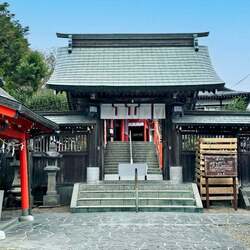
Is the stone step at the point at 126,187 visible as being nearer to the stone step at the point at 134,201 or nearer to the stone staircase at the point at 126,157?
the stone step at the point at 134,201

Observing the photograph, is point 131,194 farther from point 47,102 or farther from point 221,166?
point 47,102

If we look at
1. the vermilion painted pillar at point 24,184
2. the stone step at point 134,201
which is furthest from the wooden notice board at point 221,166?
the vermilion painted pillar at point 24,184

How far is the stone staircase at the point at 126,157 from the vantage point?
61.0ft

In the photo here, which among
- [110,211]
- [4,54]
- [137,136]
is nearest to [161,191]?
[110,211]

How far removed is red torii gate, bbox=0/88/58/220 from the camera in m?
8.29

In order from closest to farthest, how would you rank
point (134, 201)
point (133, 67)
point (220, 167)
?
point (134, 201)
point (220, 167)
point (133, 67)

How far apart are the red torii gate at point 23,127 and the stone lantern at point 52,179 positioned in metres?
2.62

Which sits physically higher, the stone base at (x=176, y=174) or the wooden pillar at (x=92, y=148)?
the wooden pillar at (x=92, y=148)

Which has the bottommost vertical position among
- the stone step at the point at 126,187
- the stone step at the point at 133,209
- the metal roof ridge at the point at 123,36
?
the stone step at the point at 133,209

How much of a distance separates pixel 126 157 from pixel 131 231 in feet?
40.3

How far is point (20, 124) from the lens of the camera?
10.3 m

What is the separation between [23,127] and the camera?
10.8 metres

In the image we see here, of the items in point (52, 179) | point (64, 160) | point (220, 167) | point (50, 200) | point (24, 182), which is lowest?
point (50, 200)

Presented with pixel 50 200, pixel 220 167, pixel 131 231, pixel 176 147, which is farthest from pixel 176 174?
pixel 131 231
